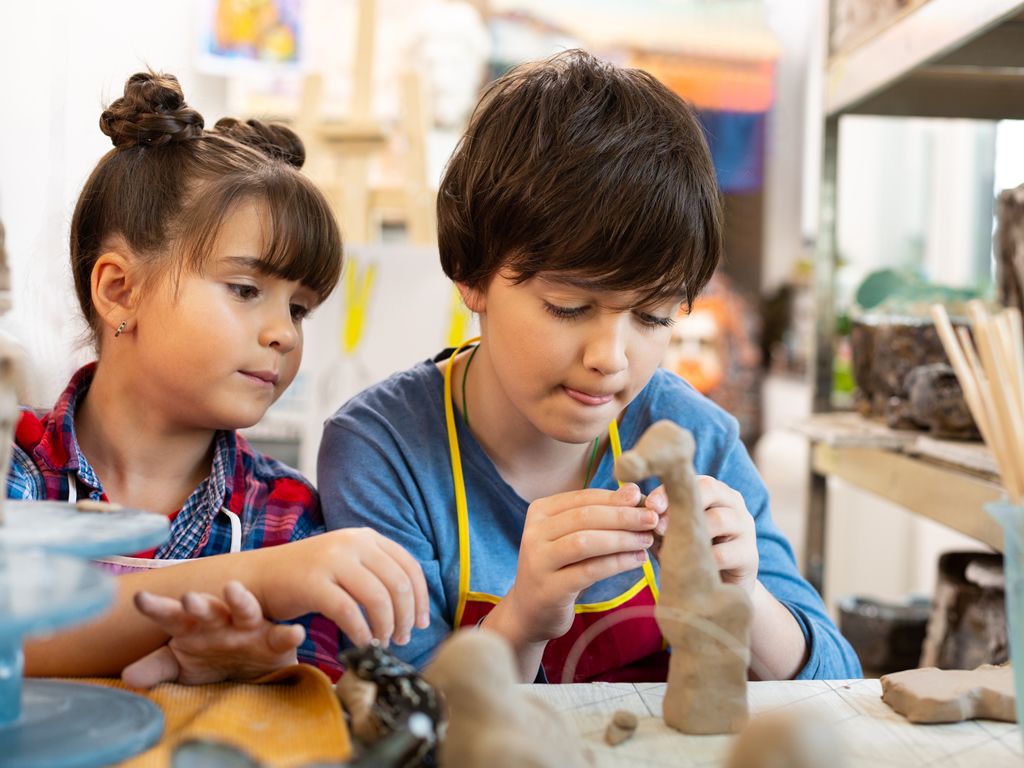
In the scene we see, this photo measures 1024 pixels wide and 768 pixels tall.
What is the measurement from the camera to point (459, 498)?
3.14ft

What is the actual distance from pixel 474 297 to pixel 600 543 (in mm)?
331

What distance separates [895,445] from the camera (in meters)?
1.38

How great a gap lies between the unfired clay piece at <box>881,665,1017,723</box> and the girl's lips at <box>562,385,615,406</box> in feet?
0.95

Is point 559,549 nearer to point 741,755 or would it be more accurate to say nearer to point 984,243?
point 741,755

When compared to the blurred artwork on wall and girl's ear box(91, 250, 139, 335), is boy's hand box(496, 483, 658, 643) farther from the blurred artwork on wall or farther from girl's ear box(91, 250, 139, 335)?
the blurred artwork on wall

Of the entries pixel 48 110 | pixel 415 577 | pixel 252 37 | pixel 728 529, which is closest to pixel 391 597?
pixel 415 577

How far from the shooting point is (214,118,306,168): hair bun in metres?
1.07

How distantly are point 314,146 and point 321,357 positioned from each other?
2.12 ft

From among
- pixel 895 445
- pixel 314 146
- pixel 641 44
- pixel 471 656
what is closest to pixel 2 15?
pixel 314 146

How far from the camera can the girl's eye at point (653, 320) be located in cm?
83

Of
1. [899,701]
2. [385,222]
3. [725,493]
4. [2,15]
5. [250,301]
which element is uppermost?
[2,15]

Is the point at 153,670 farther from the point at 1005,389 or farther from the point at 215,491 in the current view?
the point at 1005,389

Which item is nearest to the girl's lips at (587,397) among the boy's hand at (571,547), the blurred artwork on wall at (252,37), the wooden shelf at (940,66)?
the boy's hand at (571,547)

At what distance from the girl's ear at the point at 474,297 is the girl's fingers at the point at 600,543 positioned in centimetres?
29
